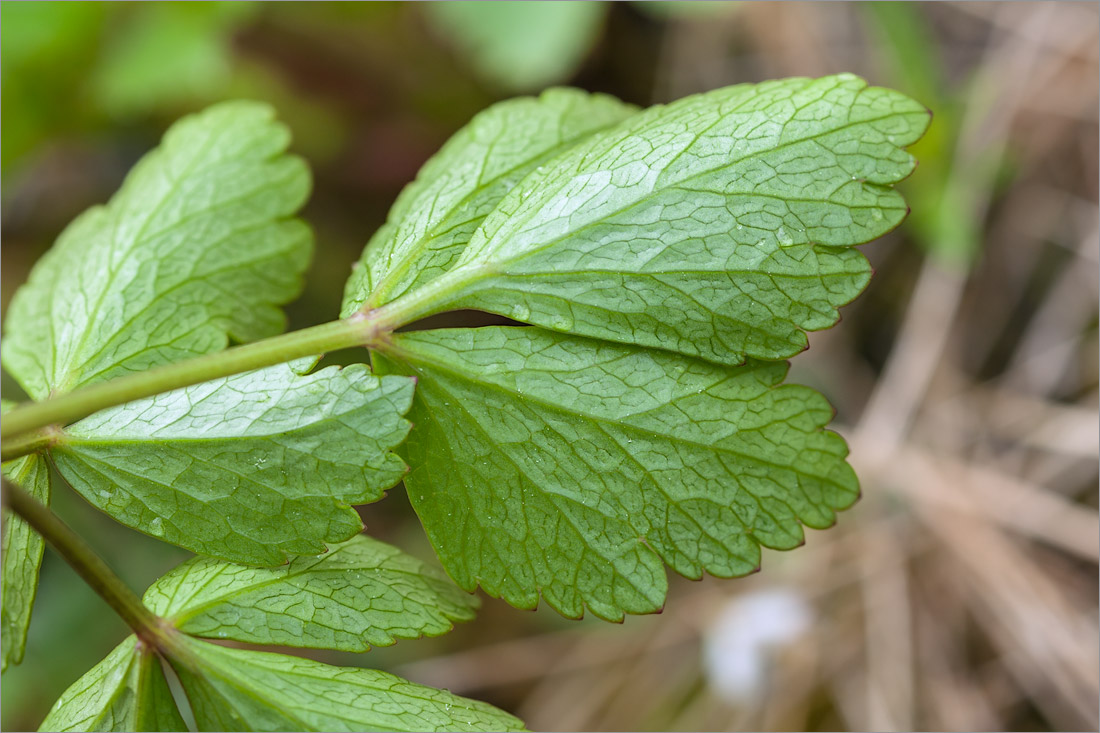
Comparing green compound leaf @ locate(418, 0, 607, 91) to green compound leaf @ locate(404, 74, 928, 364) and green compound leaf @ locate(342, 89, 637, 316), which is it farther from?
green compound leaf @ locate(404, 74, 928, 364)

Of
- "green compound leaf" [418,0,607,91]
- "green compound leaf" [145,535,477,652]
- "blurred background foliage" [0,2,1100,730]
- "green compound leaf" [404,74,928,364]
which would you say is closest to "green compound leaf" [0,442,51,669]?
"green compound leaf" [145,535,477,652]

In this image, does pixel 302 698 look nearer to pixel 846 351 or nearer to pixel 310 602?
pixel 310 602

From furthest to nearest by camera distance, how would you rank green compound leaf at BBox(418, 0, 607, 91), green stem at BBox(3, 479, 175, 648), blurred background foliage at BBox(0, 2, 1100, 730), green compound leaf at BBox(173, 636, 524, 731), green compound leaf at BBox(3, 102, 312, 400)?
green compound leaf at BBox(418, 0, 607, 91) < blurred background foliage at BBox(0, 2, 1100, 730) < green compound leaf at BBox(3, 102, 312, 400) < green compound leaf at BBox(173, 636, 524, 731) < green stem at BBox(3, 479, 175, 648)

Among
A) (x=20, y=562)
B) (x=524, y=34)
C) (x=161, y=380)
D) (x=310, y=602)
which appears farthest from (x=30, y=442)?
(x=524, y=34)

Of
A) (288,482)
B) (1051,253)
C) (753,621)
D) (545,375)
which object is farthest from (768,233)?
(1051,253)

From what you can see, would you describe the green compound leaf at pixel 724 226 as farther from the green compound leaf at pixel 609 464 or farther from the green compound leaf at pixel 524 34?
the green compound leaf at pixel 524 34

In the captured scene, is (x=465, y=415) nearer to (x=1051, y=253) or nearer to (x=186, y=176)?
(x=186, y=176)

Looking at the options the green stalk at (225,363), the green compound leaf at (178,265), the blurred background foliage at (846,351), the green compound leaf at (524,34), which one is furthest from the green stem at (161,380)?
the green compound leaf at (524,34)
